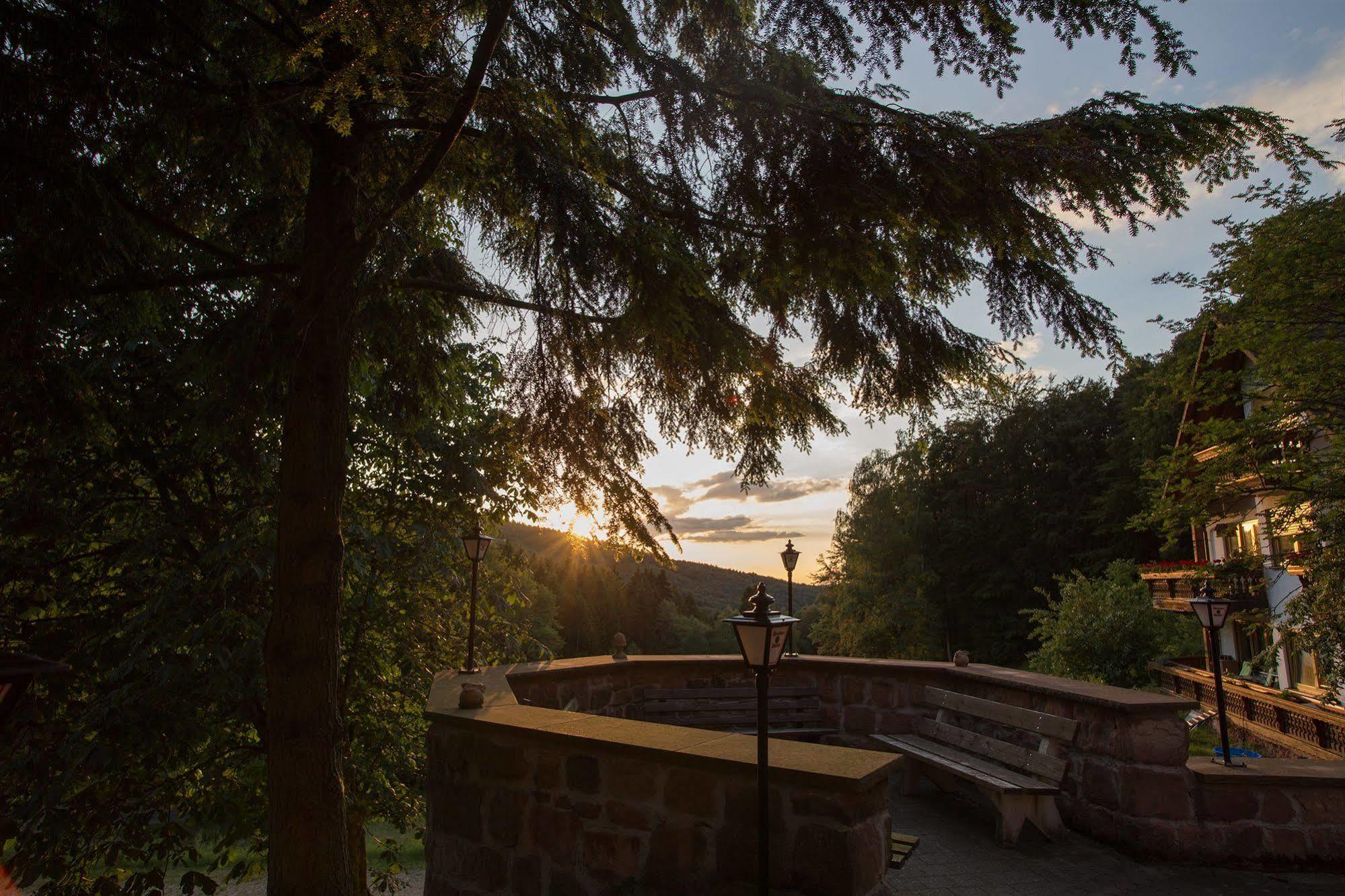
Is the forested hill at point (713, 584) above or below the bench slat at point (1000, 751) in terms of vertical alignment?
above

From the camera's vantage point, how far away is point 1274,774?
4539 millimetres

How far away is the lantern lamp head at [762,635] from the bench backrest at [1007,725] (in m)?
2.49

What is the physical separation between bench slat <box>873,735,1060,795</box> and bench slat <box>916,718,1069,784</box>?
0.06 metres

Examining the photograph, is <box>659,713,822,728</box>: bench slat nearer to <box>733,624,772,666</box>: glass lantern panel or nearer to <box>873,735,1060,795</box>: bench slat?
<box>873,735,1060,795</box>: bench slat

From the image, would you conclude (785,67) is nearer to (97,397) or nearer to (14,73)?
(14,73)

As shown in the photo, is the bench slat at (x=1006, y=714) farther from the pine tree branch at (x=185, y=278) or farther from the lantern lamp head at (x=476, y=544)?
the pine tree branch at (x=185, y=278)

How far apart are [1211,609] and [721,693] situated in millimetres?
4106

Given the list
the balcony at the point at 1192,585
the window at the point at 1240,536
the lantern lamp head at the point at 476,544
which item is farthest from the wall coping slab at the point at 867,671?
the window at the point at 1240,536

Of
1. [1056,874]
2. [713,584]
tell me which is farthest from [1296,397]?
[713,584]

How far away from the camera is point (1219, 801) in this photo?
15.4ft

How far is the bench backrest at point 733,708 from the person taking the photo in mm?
7012

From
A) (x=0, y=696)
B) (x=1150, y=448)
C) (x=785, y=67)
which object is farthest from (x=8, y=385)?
(x=1150, y=448)

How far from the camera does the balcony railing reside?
40.9ft

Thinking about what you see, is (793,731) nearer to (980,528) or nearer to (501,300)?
(501,300)
